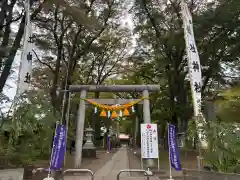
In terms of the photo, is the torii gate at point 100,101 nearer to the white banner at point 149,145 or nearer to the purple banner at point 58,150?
the white banner at point 149,145

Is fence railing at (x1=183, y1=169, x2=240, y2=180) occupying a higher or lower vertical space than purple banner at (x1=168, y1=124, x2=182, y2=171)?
lower

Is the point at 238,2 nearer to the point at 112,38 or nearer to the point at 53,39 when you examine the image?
the point at 112,38

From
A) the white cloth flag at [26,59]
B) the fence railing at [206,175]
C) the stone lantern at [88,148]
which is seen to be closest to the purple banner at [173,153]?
the fence railing at [206,175]

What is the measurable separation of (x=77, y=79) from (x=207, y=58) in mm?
13097

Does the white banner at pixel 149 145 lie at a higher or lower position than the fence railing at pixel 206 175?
higher

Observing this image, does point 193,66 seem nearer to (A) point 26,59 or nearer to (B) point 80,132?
(B) point 80,132

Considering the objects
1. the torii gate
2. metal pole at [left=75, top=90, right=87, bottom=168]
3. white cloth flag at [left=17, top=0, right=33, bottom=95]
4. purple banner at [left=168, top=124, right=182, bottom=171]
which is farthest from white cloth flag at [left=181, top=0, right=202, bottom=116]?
white cloth flag at [left=17, top=0, right=33, bottom=95]

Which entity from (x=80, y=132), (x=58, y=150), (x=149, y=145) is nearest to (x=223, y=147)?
(x=149, y=145)

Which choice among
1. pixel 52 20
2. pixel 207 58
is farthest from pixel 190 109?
pixel 52 20

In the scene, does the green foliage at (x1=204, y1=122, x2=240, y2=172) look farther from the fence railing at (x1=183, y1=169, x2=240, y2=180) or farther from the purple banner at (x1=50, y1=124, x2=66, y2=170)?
the purple banner at (x1=50, y1=124, x2=66, y2=170)

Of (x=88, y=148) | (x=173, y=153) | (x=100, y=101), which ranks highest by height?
(x=100, y=101)

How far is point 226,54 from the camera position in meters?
18.1

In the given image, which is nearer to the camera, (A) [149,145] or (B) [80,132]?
(A) [149,145]

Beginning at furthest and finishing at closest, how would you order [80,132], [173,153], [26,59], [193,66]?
[80,132]
[193,66]
[26,59]
[173,153]
